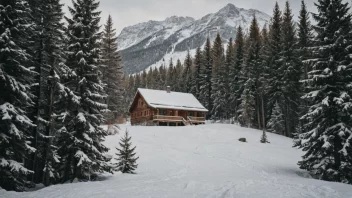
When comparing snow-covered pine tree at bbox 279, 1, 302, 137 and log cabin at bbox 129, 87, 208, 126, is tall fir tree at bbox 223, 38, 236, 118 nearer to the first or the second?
log cabin at bbox 129, 87, 208, 126

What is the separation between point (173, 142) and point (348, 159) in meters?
17.9

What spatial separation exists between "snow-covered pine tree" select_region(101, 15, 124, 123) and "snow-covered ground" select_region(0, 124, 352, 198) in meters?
3.64

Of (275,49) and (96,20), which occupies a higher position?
(275,49)

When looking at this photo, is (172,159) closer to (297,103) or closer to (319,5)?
(319,5)

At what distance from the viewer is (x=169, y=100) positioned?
160 feet

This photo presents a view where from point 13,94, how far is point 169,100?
35.0 metres

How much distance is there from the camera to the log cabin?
1806 inches

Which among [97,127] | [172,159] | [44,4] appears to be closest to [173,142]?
[172,159]

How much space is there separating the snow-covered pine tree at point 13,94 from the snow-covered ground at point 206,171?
7.47 ft

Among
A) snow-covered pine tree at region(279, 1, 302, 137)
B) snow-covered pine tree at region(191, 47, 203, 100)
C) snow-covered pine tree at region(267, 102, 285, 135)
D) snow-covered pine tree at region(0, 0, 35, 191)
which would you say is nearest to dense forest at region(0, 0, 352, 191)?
snow-covered pine tree at region(0, 0, 35, 191)

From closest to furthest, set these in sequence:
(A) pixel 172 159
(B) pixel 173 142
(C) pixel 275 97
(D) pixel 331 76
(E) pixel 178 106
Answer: (D) pixel 331 76 → (A) pixel 172 159 → (B) pixel 173 142 → (C) pixel 275 97 → (E) pixel 178 106

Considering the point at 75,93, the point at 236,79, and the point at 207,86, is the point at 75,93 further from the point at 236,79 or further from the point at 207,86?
the point at 207,86

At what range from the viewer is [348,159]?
57.9 ft

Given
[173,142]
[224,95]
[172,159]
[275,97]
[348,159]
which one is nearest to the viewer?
[348,159]
